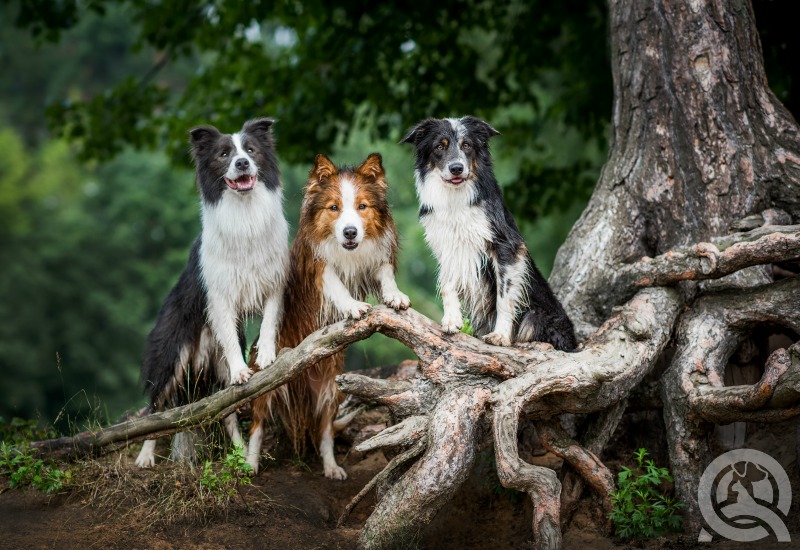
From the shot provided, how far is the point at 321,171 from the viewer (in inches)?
223

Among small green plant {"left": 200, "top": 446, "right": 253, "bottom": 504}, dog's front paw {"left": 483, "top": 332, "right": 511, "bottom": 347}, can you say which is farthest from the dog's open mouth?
dog's front paw {"left": 483, "top": 332, "right": 511, "bottom": 347}

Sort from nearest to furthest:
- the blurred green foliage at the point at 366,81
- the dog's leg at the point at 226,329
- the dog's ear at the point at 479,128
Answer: the dog's ear at the point at 479,128 < the dog's leg at the point at 226,329 < the blurred green foliage at the point at 366,81

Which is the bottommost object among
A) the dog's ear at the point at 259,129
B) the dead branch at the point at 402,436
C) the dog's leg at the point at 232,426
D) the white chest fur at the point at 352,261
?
the dog's leg at the point at 232,426

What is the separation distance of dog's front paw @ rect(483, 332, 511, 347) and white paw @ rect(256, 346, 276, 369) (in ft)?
4.64

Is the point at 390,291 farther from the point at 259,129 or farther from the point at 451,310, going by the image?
the point at 259,129

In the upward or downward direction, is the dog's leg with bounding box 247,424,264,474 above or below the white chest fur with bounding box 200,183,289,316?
below

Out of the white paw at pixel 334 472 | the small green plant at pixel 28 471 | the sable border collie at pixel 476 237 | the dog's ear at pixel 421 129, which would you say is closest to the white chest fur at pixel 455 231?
the sable border collie at pixel 476 237

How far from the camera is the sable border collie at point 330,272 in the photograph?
5582 mm

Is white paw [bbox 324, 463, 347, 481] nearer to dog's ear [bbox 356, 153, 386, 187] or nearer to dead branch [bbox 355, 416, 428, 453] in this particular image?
dead branch [bbox 355, 416, 428, 453]

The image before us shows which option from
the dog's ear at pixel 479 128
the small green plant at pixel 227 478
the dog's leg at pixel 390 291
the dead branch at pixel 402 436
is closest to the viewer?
the dead branch at pixel 402 436

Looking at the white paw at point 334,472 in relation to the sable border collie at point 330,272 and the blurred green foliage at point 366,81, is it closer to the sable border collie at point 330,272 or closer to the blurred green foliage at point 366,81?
the sable border collie at point 330,272

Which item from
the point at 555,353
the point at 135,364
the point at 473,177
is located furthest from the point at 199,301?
the point at 135,364

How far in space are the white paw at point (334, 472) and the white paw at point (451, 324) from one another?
1484 mm

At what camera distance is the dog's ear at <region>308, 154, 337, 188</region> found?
5.64 metres
